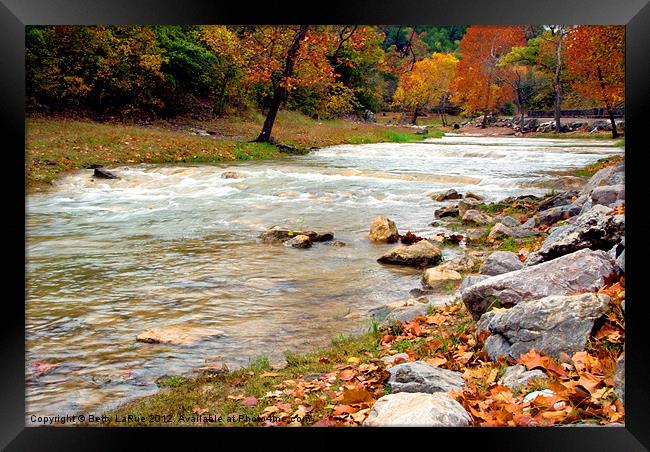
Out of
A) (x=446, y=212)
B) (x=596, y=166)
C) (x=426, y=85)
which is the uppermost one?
(x=426, y=85)

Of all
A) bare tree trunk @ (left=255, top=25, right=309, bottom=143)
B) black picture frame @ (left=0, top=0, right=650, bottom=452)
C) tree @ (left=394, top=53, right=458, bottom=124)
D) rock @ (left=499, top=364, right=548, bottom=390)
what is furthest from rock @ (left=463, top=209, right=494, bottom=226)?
rock @ (left=499, top=364, right=548, bottom=390)

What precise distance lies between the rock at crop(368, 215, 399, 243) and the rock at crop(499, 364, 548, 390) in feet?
10.9

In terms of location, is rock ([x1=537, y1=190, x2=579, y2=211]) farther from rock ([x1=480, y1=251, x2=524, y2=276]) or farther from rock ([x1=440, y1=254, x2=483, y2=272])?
rock ([x1=480, y1=251, x2=524, y2=276])

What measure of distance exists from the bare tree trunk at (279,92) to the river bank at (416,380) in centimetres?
266

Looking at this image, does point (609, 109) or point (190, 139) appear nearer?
point (609, 109)

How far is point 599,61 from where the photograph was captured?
416 cm

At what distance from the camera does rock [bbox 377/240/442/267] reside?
5.75 metres

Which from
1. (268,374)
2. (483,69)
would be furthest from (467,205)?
(268,374)

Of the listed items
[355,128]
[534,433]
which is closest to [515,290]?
[534,433]

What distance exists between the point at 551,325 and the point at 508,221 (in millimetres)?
3706

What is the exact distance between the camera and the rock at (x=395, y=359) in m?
3.44

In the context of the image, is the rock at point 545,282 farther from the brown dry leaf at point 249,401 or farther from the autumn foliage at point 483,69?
the autumn foliage at point 483,69

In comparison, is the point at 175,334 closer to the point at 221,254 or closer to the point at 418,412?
the point at 221,254
